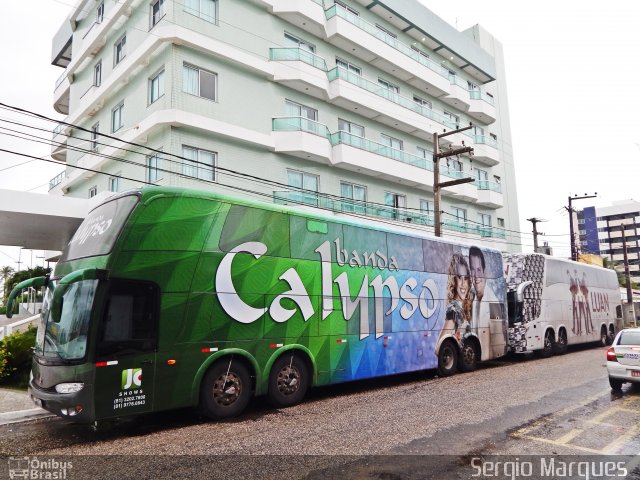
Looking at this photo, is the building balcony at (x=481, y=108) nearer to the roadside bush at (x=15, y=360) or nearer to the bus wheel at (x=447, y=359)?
the bus wheel at (x=447, y=359)

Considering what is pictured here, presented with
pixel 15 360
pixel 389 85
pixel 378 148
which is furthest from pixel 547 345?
pixel 15 360

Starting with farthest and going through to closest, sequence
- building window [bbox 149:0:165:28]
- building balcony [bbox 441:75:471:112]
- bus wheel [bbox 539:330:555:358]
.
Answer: building balcony [bbox 441:75:471:112], building window [bbox 149:0:165:28], bus wheel [bbox 539:330:555:358]

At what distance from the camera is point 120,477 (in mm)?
5441

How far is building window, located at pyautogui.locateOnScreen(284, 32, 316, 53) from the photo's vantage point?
932 inches

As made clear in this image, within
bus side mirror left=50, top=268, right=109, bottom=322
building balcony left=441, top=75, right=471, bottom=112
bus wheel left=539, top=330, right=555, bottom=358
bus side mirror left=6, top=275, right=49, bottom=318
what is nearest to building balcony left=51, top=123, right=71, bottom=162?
bus side mirror left=6, top=275, right=49, bottom=318

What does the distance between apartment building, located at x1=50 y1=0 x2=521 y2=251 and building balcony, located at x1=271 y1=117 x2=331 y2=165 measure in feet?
0.21

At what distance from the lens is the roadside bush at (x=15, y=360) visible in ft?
38.9

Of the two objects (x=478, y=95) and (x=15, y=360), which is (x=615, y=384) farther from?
(x=478, y=95)

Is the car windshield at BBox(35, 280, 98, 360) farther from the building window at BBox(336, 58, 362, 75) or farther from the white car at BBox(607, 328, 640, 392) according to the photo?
the building window at BBox(336, 58, 362, 75)

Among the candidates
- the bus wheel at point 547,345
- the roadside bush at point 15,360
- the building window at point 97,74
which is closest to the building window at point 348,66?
the building window at point 97,74

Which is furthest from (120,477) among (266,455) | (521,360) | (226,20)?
(226,20)

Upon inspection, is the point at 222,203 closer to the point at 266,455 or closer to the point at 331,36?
the point at 266,455

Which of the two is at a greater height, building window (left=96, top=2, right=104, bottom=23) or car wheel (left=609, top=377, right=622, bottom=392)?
building window (left=96, top=2, right=104, bottom=23)

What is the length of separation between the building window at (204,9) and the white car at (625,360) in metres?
19.6
